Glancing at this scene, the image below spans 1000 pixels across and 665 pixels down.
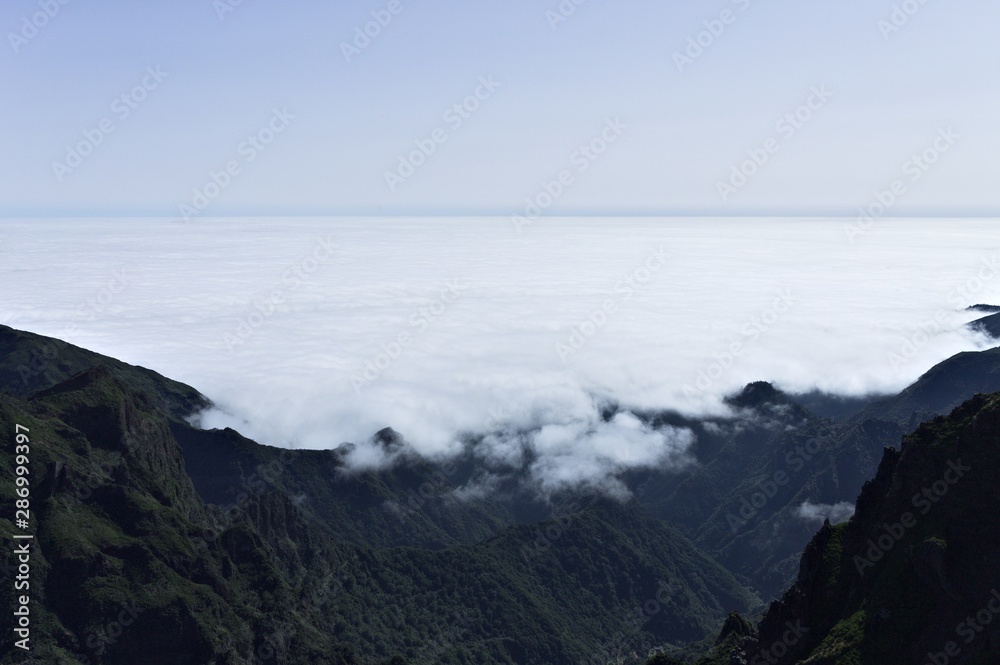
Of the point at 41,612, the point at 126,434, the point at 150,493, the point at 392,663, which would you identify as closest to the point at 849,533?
the point at 392,663

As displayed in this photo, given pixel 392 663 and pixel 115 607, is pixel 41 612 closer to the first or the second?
pixel 115 607

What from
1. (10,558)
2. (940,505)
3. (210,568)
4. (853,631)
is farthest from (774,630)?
(10,558)

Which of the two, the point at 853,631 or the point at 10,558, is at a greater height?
the point at 10,558

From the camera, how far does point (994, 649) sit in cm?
7150

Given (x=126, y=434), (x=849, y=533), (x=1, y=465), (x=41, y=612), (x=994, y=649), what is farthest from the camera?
(x=126, y=434)

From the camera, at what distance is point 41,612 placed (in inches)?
4680

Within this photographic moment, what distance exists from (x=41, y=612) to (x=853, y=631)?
11168cm

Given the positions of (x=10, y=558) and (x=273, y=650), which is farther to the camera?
(x=273, y=650)

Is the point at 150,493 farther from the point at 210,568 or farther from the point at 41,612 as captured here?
the point at 41,612

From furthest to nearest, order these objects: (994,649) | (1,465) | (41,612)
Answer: (1,465) < (41,612) < (994,649)

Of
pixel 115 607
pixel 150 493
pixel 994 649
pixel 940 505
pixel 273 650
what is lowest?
pixel 994 649

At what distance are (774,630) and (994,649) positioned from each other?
27.1 metres

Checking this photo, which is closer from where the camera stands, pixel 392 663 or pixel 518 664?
pixel 392 663

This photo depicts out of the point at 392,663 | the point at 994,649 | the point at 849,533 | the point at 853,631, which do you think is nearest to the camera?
the point at 994,649
